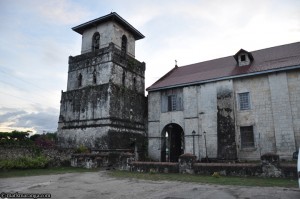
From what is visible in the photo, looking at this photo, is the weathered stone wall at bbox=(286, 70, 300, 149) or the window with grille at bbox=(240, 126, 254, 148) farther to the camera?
the window with grille at bbox=(240, 126, 254, 148)

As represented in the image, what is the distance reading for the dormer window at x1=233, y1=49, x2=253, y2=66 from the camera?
2125 centimetres

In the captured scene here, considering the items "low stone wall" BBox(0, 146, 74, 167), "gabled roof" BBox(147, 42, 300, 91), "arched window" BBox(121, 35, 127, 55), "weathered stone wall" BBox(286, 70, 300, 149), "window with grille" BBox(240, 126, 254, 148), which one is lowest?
"low stone wall" BBox(0, 146, 74, 167)

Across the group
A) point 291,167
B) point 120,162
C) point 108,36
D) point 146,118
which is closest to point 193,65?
point 146,118

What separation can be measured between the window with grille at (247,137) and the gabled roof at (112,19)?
16.1m

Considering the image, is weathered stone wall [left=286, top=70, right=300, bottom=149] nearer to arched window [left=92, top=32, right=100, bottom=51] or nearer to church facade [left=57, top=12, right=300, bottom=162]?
church facade [left=57, top=12, right=300, bottom=162]

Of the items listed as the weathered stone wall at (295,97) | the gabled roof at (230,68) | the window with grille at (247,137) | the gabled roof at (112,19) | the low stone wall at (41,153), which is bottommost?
the low stone wall at (41,153)

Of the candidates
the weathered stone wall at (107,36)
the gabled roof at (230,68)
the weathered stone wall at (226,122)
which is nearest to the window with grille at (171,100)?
the gabled roof at (230,68)

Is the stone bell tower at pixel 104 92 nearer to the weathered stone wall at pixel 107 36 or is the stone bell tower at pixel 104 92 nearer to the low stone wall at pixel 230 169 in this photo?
the weathered stone wall at pixel 107 36

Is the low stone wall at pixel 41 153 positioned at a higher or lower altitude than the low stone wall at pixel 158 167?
higher

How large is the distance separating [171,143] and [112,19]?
46.7 feet

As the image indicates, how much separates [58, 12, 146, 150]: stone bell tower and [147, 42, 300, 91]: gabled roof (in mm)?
2848

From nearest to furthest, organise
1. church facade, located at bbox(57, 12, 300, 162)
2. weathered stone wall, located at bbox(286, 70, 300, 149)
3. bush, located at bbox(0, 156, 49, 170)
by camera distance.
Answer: bush, located at bbox(0, 156, 49, 170), weathered stone wall, located at bbox(286, 70, 300, 149), church facade, located at bbox(57, 12, 300, 162)

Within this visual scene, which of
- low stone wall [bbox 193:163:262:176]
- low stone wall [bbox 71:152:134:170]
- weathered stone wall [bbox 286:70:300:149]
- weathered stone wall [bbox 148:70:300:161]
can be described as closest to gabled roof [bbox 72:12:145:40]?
weathered stone wall [bbox 148:70:300:161]

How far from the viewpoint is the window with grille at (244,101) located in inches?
773
